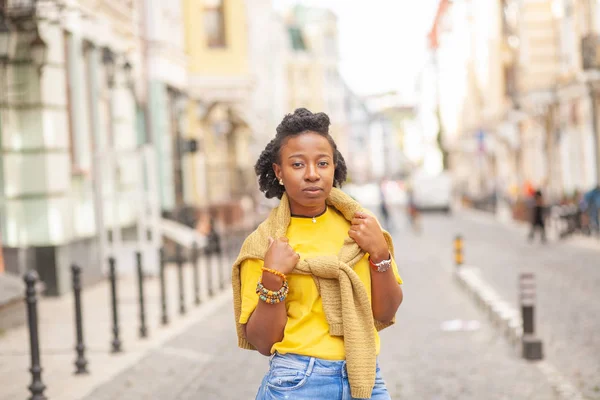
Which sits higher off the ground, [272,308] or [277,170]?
[277,170]

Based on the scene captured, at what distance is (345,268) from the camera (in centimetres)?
309

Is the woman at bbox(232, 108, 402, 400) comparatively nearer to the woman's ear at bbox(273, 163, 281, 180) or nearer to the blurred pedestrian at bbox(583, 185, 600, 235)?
the woman's ear at bbox(273, 163, 281, 180)

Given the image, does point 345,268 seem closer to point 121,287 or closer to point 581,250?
point 121,287

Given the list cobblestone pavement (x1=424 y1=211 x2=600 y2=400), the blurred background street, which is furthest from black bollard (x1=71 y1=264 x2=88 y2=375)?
cobblestone pavement (x1=424 y1=211 x2=600 y2=400)

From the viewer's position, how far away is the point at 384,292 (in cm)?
320

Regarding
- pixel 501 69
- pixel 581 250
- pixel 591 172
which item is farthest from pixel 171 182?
pixel 501 69

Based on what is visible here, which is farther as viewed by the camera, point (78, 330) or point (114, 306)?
point (114, 306)

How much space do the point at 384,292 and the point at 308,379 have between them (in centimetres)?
38

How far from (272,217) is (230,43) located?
25.2 m

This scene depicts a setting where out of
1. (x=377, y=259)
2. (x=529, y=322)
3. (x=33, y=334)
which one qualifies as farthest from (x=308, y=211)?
(x=529, y=322)

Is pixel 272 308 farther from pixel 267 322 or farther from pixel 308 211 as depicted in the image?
pixel 308 211

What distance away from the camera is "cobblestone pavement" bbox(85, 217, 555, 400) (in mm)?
7516

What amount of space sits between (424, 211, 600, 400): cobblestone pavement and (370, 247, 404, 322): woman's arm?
4394 millimetres

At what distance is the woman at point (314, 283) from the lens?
3100 millimetres
